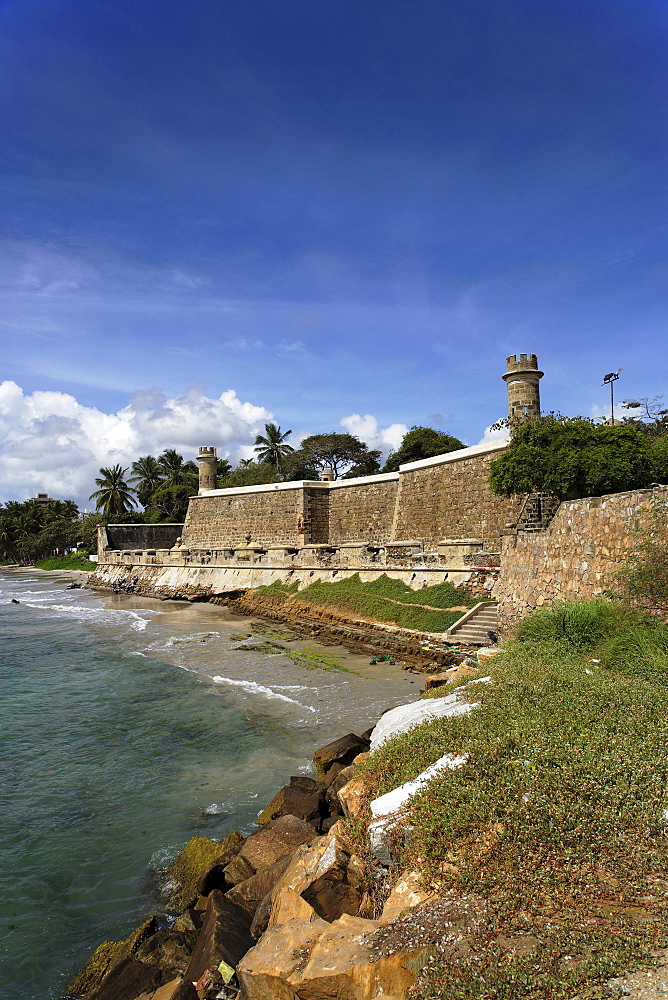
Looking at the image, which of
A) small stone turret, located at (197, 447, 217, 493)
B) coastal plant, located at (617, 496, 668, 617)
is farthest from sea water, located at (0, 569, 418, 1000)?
small stone turret, located at (197, 447, 217, 493)

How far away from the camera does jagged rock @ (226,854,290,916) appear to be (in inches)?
175

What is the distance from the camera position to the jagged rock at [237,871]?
4879 millimetres

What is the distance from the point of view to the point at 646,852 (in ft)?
9.39

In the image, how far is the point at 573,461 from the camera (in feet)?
50.4

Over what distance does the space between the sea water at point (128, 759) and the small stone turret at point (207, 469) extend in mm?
20892

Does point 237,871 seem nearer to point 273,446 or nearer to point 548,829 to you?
point 548,829

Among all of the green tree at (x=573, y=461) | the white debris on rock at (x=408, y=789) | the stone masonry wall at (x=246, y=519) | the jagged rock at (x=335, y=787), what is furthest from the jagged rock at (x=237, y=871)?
the stone masonry wall at (x=246, y=519)

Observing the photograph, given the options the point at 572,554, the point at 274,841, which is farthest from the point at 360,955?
the point at 572,554

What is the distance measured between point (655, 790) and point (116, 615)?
25.0m

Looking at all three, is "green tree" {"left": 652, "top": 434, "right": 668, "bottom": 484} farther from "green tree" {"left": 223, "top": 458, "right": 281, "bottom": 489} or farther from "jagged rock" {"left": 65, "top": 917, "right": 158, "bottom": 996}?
"green tree" {"left": 223, "top": 458, "right": 281, "bottom": 489}

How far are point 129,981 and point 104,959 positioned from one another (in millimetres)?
595

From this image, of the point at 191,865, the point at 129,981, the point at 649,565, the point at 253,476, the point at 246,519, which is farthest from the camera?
the point at 253,476

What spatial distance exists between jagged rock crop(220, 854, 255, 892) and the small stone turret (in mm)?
33573

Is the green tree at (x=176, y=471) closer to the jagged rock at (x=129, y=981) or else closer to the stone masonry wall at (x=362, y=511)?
the stone masonry wall at (x=362, y=511)
